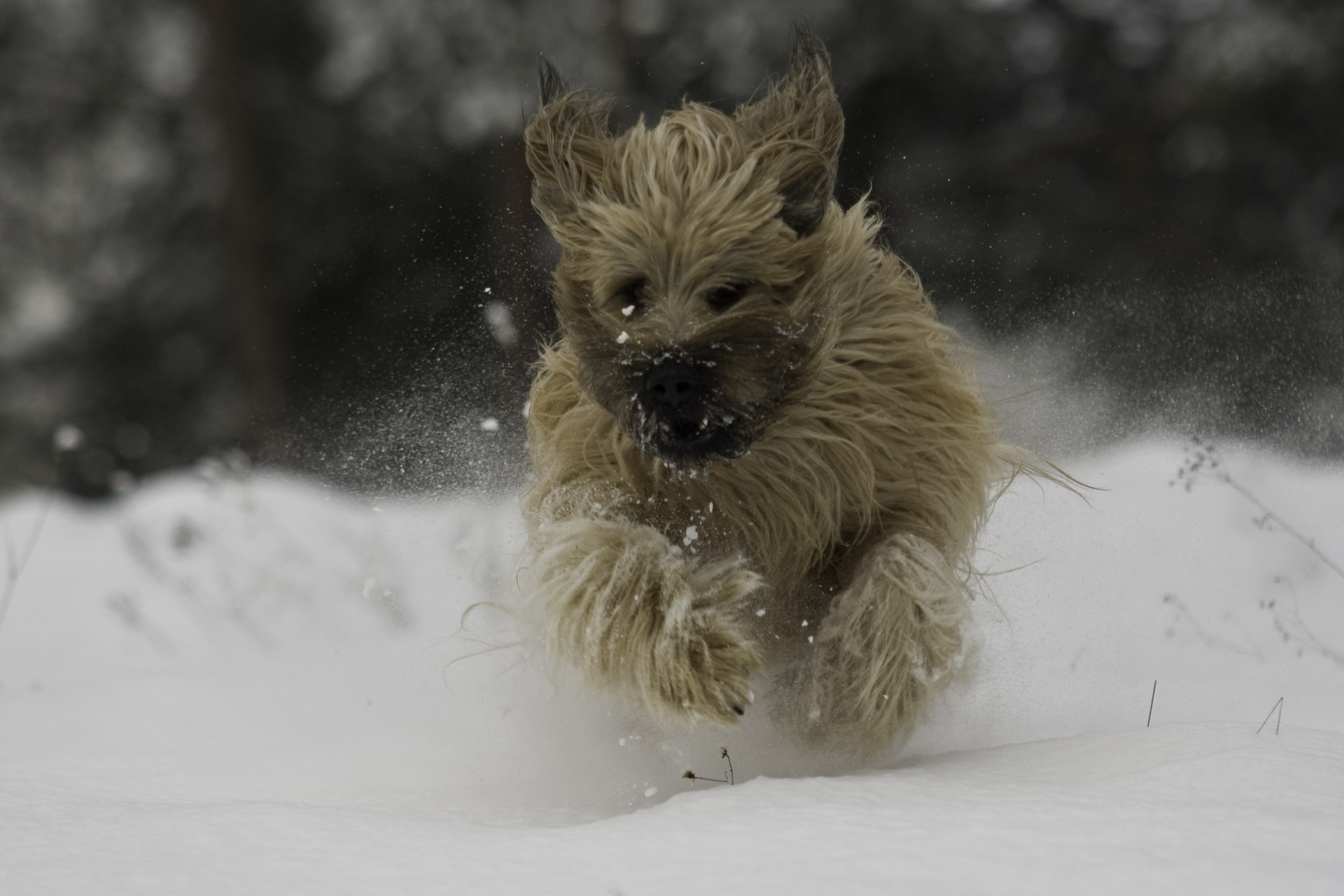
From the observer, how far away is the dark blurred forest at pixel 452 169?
902 centimetres

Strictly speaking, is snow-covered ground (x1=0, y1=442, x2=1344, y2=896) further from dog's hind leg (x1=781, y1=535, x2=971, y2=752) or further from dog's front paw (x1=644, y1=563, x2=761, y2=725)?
dog's front paw (x1=644, y1=563, x2=761, y2=725)

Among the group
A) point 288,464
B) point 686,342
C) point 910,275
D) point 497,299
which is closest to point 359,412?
point 288,464

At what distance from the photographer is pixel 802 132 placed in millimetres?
3059

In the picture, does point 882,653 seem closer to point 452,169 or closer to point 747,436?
point 747,436

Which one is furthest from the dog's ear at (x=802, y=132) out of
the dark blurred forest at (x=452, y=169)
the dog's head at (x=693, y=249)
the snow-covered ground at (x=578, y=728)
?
the dark blurred forest at (x=452, y=169)

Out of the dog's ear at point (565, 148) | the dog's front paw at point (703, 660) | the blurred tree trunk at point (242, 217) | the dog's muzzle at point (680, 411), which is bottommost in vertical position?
the dog's front paw at point (703, 660)

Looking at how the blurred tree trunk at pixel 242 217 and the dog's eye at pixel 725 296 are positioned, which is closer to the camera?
the dog's eye at pixel 725 296

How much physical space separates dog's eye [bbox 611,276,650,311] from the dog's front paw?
64 centimetres

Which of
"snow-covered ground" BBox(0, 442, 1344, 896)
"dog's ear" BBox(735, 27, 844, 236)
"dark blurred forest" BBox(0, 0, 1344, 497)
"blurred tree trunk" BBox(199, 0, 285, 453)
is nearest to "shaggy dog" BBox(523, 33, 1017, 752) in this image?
"dog's ear" BBox(735, 27, 844, 236)

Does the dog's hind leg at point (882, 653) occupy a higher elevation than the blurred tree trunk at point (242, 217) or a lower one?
lower

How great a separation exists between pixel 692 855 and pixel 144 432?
390 inches

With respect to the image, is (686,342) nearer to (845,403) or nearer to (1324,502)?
(845,403)

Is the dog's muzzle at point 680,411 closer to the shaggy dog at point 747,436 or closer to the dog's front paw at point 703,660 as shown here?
the shaggy dog at point 747,436

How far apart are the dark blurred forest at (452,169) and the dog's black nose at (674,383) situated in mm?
5108
